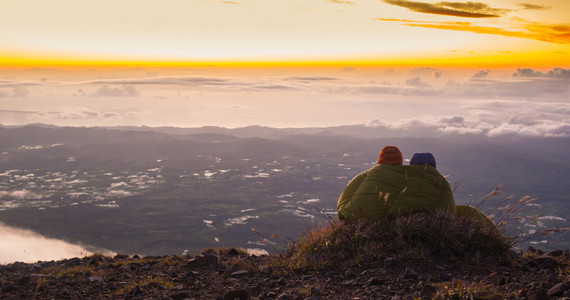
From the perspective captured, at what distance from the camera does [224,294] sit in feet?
22.5

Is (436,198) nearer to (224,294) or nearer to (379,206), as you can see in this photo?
(379,206)

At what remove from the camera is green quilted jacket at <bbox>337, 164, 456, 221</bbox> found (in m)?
8.34

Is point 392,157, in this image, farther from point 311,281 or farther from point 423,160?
point 311,281

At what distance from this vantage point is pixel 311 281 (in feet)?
23.2

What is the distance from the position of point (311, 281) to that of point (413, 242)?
1.99 m

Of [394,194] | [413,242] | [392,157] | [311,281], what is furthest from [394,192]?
[311,281]

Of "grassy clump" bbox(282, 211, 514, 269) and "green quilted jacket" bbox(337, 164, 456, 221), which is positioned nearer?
"grassy clump" bbox(282, 211, 514, 269)

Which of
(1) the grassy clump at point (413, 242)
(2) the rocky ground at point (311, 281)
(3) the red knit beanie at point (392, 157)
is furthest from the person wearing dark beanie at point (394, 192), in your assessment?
(2) the rocky ground at point (311, 281)

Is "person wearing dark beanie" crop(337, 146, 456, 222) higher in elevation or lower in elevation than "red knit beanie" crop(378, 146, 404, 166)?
lower

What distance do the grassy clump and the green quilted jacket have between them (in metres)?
0.25

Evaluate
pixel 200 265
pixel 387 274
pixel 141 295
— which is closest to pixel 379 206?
pixel 387 274

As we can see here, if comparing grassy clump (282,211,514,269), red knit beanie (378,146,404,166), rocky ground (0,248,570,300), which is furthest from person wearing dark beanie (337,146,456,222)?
rocky ground (0,248,570,300)

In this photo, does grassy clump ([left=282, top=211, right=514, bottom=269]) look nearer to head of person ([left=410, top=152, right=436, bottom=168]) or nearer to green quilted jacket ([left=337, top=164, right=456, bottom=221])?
green quilted jacket ([left=337, top=164, right=456, bottom=221])

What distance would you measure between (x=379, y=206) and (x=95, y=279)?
18.8 ft
